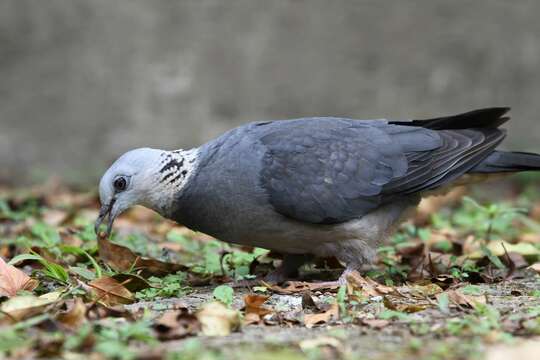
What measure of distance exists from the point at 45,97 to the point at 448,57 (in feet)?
14.6

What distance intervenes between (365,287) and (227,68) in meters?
5.17

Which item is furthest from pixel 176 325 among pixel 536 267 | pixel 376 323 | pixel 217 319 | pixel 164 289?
pixel 536 267

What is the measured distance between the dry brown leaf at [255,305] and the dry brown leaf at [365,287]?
1.64 feet

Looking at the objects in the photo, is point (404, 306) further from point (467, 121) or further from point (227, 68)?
point (227, 68)

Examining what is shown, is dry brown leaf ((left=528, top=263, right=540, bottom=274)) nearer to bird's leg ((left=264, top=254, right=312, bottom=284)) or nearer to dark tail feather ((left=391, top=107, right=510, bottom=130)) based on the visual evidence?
dark tail feather ((left=391, top=107, right=510, bottom=130))

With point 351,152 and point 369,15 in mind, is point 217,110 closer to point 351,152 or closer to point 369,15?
point 369,15

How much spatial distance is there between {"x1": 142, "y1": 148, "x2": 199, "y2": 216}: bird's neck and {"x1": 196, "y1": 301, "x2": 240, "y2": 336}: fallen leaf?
1.38 metres

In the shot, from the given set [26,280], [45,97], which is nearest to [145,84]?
[45,97]

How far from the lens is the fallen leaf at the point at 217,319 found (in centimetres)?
314

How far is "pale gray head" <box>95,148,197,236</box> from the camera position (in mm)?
4531

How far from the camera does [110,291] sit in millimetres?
3814

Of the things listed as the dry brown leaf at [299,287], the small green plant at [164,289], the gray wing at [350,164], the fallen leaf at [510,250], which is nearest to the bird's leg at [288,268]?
the dry brown leaf at [299,287]

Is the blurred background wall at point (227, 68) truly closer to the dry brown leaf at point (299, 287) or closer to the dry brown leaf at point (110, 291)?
the dry brown leaf at point (299, 287)

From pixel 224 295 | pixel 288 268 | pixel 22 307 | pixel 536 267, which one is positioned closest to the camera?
pixel 22 307
